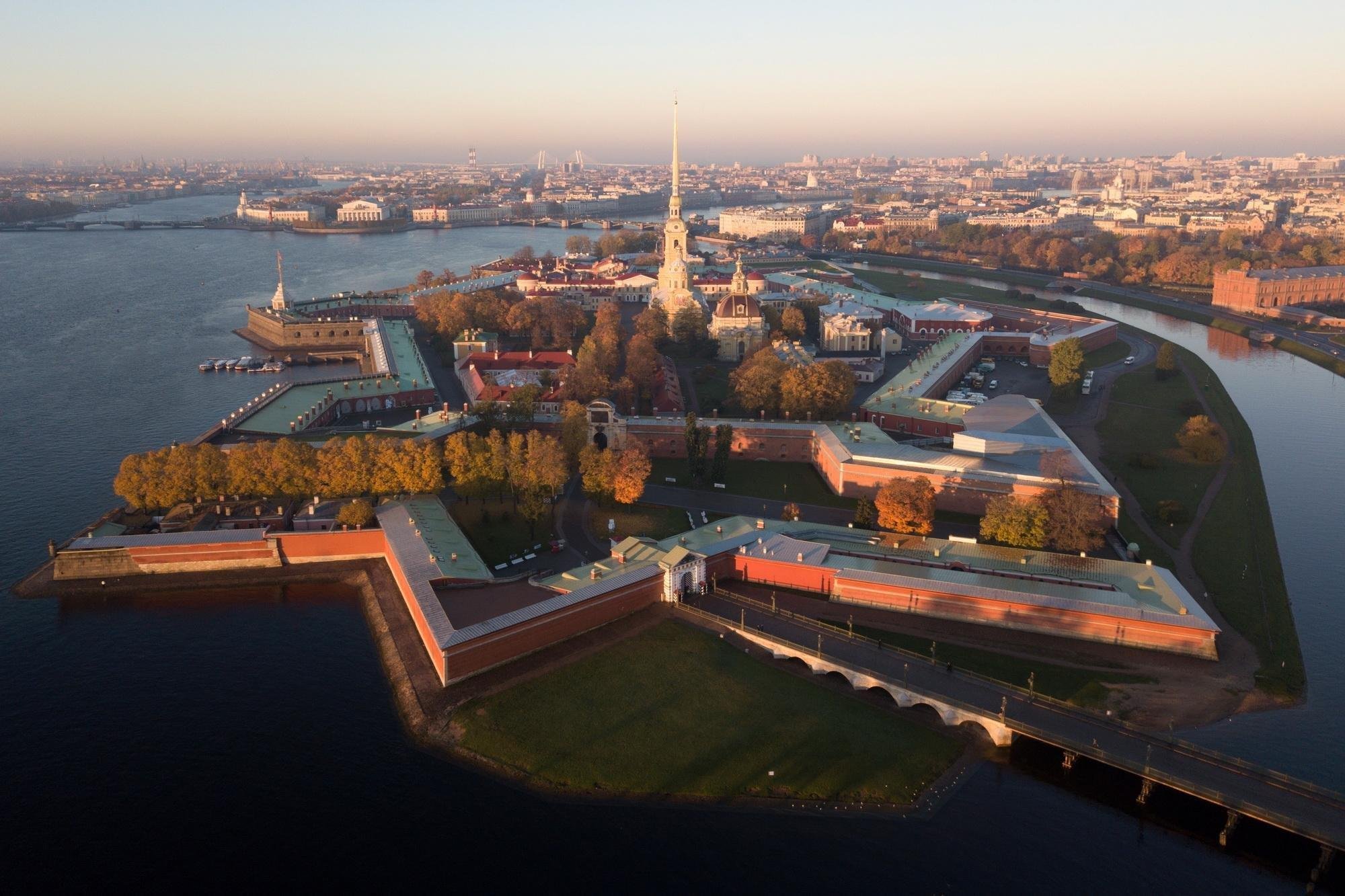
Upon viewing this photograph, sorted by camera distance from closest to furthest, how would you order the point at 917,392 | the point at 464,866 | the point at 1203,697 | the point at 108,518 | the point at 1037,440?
the point at 464,866 → the point at 1203,697 → the point at 108,518 → the point at 1037,440 → the point at 917,392

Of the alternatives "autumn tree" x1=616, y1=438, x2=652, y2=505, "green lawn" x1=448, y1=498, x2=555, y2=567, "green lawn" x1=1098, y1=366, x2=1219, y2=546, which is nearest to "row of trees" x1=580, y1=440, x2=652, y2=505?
"autumn tree" x1=616, y1=438, x2=652, y2=505

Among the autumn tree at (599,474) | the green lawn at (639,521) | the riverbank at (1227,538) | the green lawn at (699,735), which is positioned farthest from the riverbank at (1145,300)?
the green lawn at (699,735)

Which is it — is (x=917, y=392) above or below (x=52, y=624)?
above

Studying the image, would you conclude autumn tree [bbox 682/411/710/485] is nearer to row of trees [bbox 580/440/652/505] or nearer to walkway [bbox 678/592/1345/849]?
row of trees [bbox 580/440/652/505]

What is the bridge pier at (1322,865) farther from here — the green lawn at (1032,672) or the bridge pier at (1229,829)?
the green lawn at (1032,672)

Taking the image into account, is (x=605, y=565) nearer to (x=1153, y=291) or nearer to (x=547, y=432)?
(x=547, y=432)

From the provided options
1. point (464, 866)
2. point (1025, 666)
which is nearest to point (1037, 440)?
point (1025, 666)
